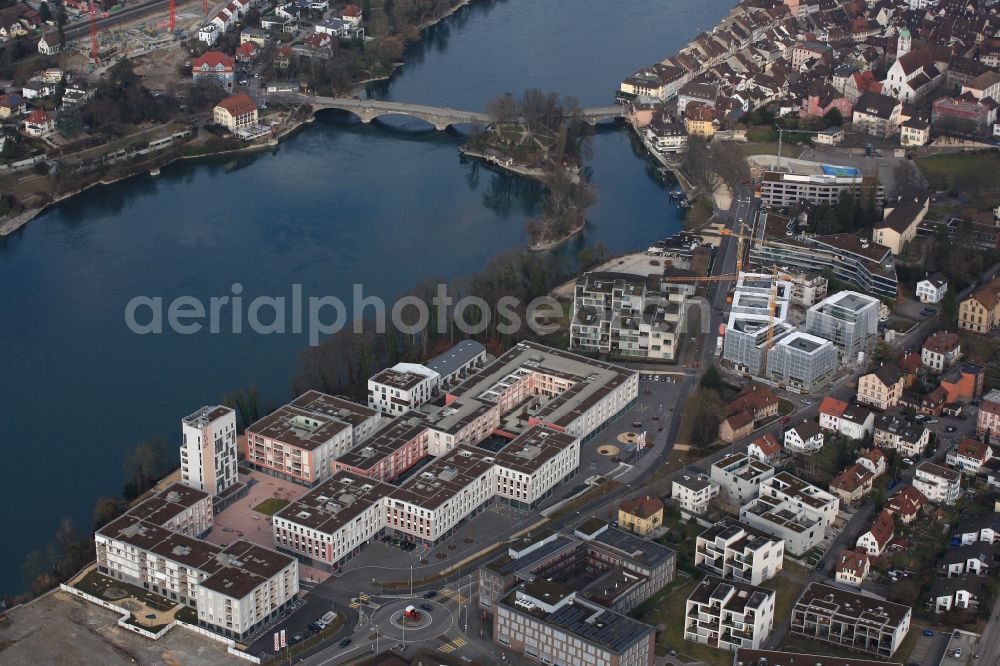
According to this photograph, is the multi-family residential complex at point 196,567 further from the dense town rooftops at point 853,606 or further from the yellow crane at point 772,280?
the yellow crane at point 772,280

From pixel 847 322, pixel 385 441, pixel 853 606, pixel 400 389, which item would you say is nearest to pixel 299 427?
pixel 385 441

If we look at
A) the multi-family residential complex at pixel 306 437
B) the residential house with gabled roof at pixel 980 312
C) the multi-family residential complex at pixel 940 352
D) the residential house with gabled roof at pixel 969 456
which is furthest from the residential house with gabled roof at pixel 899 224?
the multi-family residential complex at pixel 306 437

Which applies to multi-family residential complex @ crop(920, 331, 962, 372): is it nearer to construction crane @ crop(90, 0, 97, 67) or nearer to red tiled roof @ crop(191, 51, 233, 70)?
red tiled roof @ crop(191, 51, 233, 70)

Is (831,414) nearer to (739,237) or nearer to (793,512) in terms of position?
(793,512)

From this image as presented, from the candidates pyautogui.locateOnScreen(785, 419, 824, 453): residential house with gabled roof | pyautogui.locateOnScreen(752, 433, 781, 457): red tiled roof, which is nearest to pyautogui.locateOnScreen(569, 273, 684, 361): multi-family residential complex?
pyautogui.locateOnScreen(785, 419, 824, 453): residential house with gabled roof

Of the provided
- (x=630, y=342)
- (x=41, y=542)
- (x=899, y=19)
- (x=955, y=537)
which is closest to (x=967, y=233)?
(x=630, y=342)

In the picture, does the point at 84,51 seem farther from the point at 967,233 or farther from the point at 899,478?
the point at 899,478
